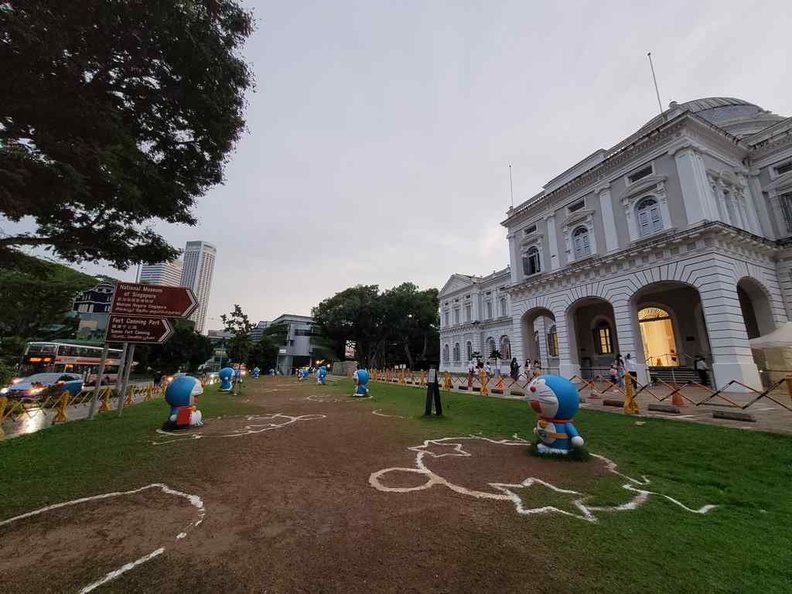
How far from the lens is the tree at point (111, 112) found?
6641 millimetres

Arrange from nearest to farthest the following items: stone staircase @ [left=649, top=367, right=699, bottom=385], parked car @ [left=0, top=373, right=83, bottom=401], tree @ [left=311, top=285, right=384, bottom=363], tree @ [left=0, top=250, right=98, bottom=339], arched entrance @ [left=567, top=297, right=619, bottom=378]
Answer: parked car @ [left=0, top=373, right=83, bottom=401] → stone staircase @ [left=649, top=367, right=699, bottom=385] → tree @ [left=0, top=250, right=98, bottom=339] → arched entrance @ [left=567, top=297, right=619, bottom=378] → tree @ [left=311, top=285, right=384, bottom=363]

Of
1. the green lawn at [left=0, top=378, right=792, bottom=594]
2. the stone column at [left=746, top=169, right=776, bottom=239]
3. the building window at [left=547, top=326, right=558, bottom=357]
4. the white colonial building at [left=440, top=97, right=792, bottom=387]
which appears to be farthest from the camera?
the building window at [left=547, top=326, right=558, bottom=357]

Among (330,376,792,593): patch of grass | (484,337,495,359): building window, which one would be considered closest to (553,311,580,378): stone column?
(330,376,792,593): patch of grass

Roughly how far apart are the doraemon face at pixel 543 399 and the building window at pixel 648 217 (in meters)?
16.5

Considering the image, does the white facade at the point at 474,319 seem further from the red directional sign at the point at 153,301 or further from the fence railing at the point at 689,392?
the red directional sign at the point at 153,301

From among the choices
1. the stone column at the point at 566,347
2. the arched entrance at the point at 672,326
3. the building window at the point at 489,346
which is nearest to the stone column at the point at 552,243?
the stone column at the point at 566,347

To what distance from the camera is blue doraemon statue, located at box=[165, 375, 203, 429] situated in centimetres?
859

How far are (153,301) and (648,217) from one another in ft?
77.6

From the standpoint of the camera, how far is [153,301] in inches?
427

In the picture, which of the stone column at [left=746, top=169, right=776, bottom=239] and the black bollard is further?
the stone column at [left=746, top=169, right=776, bottom=239]

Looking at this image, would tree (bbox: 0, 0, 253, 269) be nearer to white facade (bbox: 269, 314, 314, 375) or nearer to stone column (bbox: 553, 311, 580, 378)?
stone column (bbox: 553, 311, 580, 378)

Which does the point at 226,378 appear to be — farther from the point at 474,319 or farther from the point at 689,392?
the point at 474,319

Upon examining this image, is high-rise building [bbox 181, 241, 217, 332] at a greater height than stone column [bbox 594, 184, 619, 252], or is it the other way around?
high-rise building [bbox 181, 241, 217, 332]

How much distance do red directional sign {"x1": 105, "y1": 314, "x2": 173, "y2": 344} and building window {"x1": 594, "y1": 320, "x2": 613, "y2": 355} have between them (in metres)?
26.8
